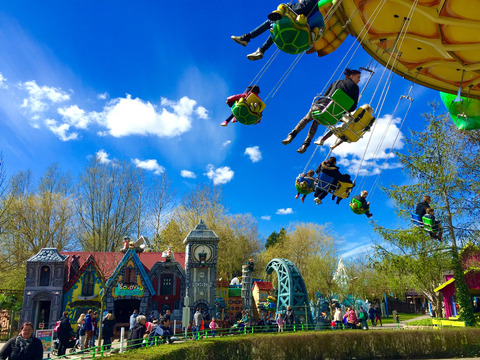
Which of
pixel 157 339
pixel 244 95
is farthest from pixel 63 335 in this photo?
pixel 244 95

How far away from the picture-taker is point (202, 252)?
2512 centimetres

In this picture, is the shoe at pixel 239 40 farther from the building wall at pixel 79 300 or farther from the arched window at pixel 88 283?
the arched window at pixel 88 283

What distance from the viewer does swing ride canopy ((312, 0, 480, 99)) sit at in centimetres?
702

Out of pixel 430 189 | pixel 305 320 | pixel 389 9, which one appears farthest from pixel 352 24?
pixel 305 320

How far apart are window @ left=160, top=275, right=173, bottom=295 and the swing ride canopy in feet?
66.4

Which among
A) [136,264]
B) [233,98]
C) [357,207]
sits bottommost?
[136,264]

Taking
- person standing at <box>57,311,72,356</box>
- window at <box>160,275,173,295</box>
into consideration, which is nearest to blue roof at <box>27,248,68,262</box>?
window at <box>160,275,173,295</box>

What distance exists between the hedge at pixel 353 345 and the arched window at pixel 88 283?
47.7 feet

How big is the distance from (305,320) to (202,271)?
26.3 feet

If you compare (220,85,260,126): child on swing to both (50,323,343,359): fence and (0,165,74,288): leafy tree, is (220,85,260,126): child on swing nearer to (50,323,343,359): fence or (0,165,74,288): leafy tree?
(50,323,343,359): fence

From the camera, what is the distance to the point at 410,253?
18047mm

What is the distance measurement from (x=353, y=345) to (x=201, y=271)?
13.1m

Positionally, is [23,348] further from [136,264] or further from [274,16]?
[136,264]

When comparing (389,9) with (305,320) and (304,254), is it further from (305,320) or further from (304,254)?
(304,254)
